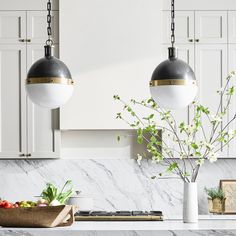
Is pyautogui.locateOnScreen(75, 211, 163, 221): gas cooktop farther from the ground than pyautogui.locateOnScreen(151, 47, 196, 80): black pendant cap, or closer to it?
closer to it

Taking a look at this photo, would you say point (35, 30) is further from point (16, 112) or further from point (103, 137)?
point (103, 137)

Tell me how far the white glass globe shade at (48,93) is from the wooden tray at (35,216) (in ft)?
1.81

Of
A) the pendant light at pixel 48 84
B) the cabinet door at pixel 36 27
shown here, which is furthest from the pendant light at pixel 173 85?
the cabinet door at pixel 36 27

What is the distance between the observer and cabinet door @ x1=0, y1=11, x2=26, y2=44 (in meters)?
5.17

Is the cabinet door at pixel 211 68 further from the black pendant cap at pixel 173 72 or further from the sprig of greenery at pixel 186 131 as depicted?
the black pendant cap at pixel 173 72

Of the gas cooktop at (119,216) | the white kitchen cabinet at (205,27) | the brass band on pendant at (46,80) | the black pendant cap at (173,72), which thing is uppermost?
the white kitchen cabinet at (205,27)

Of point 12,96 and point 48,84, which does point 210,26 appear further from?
point 48,84

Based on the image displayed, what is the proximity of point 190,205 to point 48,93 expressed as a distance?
1.00m

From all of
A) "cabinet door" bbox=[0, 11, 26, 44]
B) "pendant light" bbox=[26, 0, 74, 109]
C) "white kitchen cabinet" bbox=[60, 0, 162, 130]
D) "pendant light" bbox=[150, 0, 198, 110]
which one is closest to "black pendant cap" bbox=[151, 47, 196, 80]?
"pendant light" bbox=[150, 0, 198, 110]

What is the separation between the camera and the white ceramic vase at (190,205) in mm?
3461

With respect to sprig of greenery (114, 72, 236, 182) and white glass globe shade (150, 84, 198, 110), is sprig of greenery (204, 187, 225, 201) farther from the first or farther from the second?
white glass globe shade (150, 84, 198, 110)

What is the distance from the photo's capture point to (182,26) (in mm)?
5219

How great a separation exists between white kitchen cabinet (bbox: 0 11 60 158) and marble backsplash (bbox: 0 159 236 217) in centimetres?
29

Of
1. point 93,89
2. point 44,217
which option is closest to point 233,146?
point 93,89
